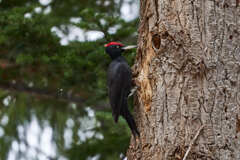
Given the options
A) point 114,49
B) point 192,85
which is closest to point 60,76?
point 114,49

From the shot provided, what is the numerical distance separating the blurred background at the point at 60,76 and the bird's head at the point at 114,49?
7cm

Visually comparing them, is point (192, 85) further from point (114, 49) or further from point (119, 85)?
point (114, 49)

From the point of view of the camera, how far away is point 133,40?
553 cm

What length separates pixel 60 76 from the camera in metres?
5.50

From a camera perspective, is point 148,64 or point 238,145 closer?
point 238,145

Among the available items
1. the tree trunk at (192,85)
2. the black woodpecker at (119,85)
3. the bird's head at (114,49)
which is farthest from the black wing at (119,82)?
the tree trunk at (192,85)

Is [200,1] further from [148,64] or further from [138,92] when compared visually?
[138,92]

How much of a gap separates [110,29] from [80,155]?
5.51ft

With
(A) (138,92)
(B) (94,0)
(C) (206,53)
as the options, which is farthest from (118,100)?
(B) (94,0)

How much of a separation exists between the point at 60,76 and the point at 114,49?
46.3 inches

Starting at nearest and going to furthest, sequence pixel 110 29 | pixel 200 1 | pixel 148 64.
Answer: pixel 200 1 < pixel 148 64 < pixel 110 29

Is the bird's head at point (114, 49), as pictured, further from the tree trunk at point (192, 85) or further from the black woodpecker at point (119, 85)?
the tree trunk at point (192, 85)

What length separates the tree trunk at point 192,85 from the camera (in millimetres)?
3077

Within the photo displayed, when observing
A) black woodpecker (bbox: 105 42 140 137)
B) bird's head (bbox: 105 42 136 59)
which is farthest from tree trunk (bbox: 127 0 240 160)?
bird's head (bbox: 105 42 136 59)
